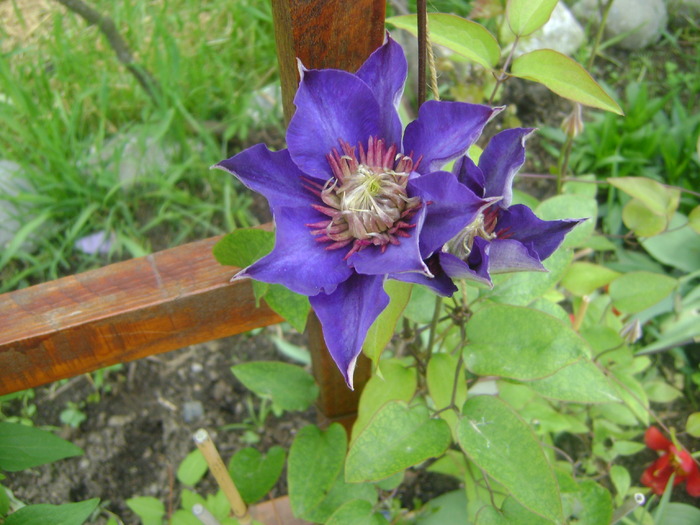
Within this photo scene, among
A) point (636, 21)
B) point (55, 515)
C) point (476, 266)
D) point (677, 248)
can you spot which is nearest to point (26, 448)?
point (55, 515)

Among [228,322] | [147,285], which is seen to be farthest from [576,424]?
[147,285]

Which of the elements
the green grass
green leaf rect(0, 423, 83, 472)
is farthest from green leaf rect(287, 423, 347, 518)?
the green grass

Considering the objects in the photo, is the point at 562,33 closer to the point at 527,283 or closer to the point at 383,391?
the point at 527,283

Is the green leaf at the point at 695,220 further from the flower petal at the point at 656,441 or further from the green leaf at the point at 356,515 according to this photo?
the green leaf at the point at 356,515

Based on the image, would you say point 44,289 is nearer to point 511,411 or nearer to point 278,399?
point 278,399

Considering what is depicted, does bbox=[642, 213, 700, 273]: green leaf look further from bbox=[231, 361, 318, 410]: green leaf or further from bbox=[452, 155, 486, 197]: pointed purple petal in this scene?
bbox=[452, 155, 486, 197]: pointed purple petal

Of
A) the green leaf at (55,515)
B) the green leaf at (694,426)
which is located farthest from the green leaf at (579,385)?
the green leaf at (55,515)

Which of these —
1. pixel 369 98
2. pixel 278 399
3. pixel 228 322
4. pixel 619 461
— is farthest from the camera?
pixel 619 461
